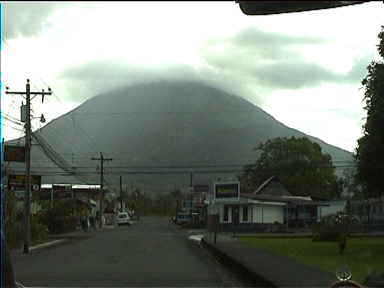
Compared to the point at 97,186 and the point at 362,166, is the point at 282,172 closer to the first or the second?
the point at 97,186

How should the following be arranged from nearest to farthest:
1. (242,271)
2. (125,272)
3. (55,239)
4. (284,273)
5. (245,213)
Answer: (284,273)
(125,272)
(242,271)
(55,239)
(245,213)

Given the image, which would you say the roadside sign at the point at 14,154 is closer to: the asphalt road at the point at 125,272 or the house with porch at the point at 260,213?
the asphalt road at the point at 125,272

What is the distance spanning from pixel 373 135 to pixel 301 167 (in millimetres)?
72944

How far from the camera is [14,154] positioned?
3222cm

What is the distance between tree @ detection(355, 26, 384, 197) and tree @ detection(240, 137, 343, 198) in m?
68.9

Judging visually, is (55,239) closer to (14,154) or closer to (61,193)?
(14,154)

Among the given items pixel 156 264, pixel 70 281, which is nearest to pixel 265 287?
pixel 70 281

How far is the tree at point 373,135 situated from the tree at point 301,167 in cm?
6889

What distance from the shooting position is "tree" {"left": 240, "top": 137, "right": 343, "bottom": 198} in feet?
328

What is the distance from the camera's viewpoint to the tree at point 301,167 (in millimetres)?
100125

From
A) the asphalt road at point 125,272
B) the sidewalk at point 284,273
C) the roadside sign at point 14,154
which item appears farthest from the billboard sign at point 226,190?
the sidewalk at point 284,273

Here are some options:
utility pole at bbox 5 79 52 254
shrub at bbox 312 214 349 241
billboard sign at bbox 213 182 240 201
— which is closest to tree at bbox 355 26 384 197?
shrub at bbox 312 214 349 241

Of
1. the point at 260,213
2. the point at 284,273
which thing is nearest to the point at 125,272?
the point at 284,273

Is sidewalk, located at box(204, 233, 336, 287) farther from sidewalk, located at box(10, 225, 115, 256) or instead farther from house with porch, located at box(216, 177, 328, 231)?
house with porch, located at box(216, 177, 328, 231)
